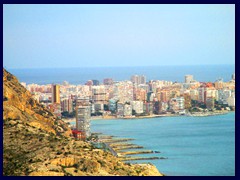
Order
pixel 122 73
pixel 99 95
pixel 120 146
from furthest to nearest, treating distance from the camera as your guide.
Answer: pixel 99 95 < pixel 122 73 < pixel 120 146

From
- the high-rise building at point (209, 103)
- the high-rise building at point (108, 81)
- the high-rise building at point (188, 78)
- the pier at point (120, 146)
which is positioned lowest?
the pier at point (120, 146)

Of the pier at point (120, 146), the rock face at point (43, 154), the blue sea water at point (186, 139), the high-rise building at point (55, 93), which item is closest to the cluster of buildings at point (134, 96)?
the high-rise building at point (55, 93)

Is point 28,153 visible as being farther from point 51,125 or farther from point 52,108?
point 52,108

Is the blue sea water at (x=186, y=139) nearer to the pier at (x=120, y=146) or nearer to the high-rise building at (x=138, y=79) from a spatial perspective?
the pier at (x=120, y=146)

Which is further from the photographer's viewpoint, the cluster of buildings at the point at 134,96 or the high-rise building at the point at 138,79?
the high-rise building at the point at 138,79

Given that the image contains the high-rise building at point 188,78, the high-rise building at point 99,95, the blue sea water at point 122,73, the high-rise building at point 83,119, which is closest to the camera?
the high-rise building at point 83,119

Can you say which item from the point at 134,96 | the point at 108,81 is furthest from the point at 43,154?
the point at 134,96

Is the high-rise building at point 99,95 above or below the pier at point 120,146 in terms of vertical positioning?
above

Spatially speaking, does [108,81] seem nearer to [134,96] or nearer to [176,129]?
[134,96]
